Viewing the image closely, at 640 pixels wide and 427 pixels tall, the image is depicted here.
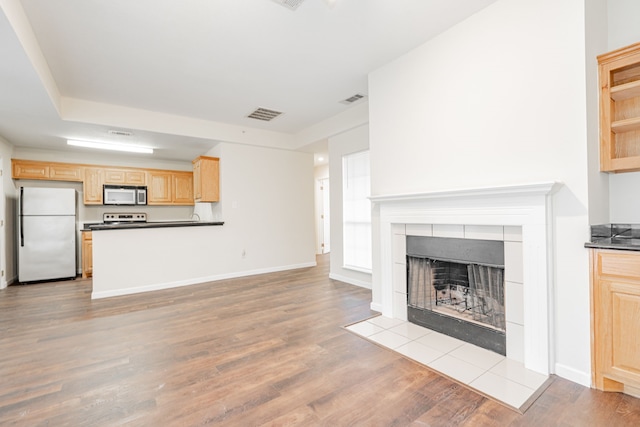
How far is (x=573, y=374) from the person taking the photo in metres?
1.95

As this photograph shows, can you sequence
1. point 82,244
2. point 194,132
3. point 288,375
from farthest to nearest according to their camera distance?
point 82,244 → point 194,132 → point 288,375

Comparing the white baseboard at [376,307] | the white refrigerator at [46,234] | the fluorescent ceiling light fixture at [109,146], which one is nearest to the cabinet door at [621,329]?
the white baseboard at [376,307]

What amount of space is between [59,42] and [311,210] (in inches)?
181

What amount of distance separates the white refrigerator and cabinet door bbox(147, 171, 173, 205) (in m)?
1.35

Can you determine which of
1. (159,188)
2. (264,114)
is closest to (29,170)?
(159,188)

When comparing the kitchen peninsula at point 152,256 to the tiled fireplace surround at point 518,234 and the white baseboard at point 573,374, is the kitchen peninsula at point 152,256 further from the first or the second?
the white baseboard at point 573,374

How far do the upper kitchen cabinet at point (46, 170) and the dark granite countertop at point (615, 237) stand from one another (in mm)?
7794

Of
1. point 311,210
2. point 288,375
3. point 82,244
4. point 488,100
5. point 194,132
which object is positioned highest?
point 194,132

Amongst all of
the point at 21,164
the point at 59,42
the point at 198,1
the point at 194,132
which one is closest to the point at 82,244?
the point at 21,164

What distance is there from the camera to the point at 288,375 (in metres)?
2.09

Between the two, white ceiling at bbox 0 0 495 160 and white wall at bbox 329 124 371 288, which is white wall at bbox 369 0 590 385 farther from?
white wall at bbox 329 124 371 288

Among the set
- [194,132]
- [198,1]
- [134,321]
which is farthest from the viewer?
[194,132]

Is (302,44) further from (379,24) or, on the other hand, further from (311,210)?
(311,210)

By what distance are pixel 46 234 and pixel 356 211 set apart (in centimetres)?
564
